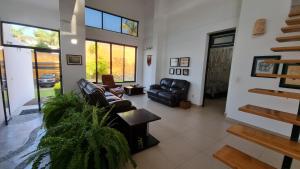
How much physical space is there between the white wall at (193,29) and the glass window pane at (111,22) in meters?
1.98

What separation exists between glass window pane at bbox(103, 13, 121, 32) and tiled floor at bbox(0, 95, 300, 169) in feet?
15.3

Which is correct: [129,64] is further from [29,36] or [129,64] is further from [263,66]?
[263,66]

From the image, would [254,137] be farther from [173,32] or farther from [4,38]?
[4,38]

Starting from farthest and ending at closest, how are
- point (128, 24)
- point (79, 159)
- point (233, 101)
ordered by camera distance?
point (128, 24)
point (233, 101)
point (79, 159)

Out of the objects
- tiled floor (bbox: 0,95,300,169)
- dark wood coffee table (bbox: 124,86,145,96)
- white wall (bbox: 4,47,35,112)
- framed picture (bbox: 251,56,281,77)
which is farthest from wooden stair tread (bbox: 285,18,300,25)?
white wall (bbox: 4,47,35,112)

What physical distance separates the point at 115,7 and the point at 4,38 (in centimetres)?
432

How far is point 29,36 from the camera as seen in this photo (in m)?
4.20

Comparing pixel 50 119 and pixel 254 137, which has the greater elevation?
pixel 254 137

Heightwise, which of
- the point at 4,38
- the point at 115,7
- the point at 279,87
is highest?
the point at 115,7

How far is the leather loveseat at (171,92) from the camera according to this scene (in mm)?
4808

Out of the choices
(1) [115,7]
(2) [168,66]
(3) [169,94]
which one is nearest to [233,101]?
(3) [169,94]

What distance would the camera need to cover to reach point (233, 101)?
12.1 ft

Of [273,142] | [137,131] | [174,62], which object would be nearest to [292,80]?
[273,142]

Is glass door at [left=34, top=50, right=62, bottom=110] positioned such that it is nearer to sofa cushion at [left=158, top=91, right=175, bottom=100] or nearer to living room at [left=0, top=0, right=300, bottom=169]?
living room at [left=0, top=0, right=300, bottom=169]
